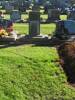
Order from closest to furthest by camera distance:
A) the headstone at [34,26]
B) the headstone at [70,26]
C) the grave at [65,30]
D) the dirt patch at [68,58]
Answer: the dirt patch at [68,58], the grave at [65,30], the headstone at [70,26], the headstone at [34,26]

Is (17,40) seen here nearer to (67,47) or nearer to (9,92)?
(67,47)

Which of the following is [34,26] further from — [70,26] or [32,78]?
[32,78]

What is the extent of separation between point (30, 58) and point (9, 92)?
13.6ft

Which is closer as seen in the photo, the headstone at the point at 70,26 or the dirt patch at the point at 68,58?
the dirt patch at the point at 68,58

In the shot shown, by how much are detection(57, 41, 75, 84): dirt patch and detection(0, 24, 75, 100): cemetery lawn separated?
0.96ft

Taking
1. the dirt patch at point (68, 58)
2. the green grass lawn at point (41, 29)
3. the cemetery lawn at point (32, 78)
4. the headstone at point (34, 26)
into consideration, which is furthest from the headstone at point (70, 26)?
the cemetery lawn at point (32, 78)

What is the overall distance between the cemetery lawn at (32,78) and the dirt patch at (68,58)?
29 cm

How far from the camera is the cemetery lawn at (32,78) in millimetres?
18266

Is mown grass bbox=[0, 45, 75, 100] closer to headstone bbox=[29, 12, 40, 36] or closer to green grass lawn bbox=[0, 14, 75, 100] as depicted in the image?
green grass lawn bbox=[0, 14, 75, 100]

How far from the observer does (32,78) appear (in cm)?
1966

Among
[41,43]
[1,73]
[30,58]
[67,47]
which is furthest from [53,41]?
[1,73]

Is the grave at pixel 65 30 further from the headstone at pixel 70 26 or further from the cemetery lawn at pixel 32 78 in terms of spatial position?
the cemetery lawn at pixel 32 78

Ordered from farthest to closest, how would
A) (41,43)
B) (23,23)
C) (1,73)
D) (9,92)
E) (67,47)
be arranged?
(23,23) < (41,43) < (67,47) < (1,73) < (9,92)

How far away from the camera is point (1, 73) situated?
19.7 m
